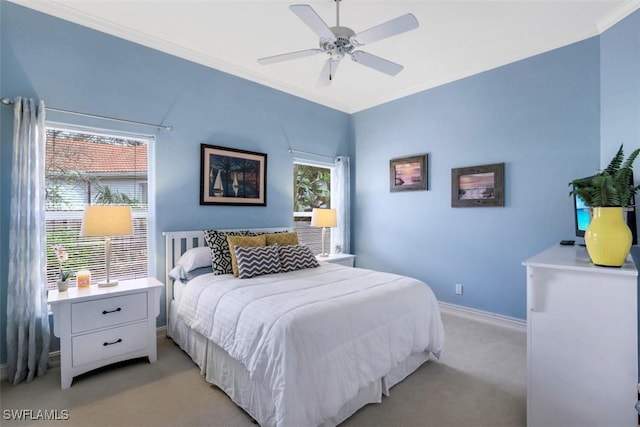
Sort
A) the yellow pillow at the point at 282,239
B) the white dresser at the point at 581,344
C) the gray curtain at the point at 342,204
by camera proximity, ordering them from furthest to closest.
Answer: the gray curtain at the point at 342,204
the yellow pillow at the point at 282,239
the white dresser at the point at 581,344

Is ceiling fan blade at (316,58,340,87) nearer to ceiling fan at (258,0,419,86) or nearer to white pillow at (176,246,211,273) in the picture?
ceiling fan at (258,0,419,86)

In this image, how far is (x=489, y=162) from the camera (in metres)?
3.54

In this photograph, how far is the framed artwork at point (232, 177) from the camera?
135 inches

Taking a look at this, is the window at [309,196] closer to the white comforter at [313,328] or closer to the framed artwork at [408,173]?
the framed artwork at [408,173]

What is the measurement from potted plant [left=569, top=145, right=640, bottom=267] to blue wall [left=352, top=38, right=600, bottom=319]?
5.64 ft

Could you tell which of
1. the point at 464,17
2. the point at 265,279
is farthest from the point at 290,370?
the point at 464,17

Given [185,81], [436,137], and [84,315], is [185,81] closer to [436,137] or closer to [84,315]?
[84,315]

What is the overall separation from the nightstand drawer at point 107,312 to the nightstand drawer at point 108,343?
0.06 m

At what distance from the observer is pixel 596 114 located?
2.87 meters

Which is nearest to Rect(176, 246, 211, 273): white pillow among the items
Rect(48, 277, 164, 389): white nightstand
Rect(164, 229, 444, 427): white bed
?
Rect(164, 229, 444, 427): white bed

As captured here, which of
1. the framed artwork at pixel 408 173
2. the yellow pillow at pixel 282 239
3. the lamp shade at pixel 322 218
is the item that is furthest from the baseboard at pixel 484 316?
the yellow pillow at pixel 282 239

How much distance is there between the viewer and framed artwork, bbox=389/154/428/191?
4105 mm

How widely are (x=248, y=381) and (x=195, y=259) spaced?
138 centimetres

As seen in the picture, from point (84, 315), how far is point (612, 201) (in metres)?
3.45
